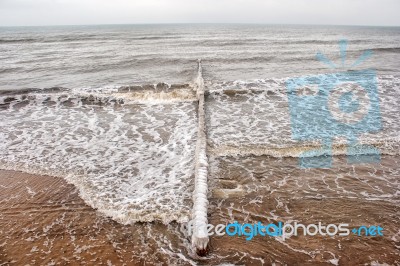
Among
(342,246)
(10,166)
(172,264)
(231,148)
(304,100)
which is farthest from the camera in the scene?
(304,100)

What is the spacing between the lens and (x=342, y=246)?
14.1ft

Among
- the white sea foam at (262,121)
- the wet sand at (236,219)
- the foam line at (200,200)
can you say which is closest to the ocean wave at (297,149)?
the white sea foam at (262,121)

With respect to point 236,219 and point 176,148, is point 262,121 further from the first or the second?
point 236,219

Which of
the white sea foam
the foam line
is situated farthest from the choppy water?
the foam line

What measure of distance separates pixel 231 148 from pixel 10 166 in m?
5.97

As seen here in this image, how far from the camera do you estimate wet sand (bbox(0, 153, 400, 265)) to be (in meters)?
4.15

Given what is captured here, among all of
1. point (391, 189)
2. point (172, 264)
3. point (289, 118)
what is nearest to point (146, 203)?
point (172, 264)

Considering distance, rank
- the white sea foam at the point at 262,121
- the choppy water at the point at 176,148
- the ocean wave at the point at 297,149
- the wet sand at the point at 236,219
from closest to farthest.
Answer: the wet sand at the point at 236,219 < the choppy water at the point at 176,148 < the ocean wave at the point at 297,149 < the white sea foam at the point at 262,121

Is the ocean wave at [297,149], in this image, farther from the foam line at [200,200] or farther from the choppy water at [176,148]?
the foam line at [200,200]

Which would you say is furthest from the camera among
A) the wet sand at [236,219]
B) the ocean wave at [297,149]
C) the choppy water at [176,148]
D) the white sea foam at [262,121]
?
the white sea foam at [262,121]

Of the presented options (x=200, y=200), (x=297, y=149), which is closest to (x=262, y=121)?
(x=297, y=149)

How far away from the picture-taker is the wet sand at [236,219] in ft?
13.6

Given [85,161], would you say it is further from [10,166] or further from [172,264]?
[172,264]

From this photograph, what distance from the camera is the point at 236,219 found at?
494 cm
